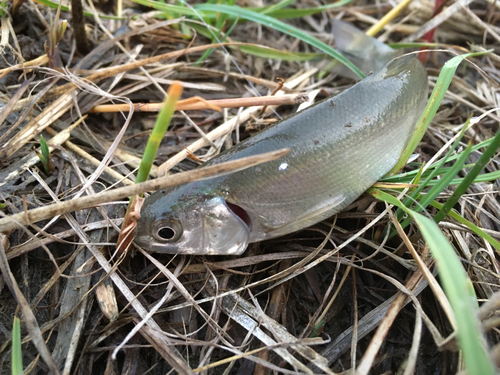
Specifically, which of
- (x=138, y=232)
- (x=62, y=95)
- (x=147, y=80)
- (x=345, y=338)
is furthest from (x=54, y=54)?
(x=345, y=338)

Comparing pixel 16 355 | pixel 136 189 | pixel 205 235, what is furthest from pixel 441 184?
pixel 16 355

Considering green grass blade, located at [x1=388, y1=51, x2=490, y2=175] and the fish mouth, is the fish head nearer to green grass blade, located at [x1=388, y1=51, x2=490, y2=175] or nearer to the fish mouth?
the fish mouth

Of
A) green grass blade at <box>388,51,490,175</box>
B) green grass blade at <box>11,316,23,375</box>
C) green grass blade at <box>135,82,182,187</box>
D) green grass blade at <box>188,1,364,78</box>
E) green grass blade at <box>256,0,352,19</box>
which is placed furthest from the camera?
green grass blade at <box>256,0,352,19</box>

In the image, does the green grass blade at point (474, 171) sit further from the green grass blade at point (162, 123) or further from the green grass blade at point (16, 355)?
the green grass blade at point (16, 355)

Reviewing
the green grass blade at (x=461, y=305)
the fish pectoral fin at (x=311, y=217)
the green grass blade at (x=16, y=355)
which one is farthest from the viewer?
the fish pectoral fin at (x=311, y=217)

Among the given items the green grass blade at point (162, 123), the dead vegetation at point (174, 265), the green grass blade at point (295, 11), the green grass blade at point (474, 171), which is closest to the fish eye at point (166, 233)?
the dead vegetation at point (174, 265)

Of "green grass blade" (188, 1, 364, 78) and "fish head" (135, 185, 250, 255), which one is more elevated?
"green grass blade" (188, 1, 364, 78)

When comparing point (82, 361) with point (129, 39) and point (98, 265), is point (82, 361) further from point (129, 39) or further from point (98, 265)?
point (129, 39)

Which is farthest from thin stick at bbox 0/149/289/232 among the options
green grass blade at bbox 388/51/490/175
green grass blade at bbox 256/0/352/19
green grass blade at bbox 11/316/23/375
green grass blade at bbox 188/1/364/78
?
green grass blade at bbox 256/0/352/19
